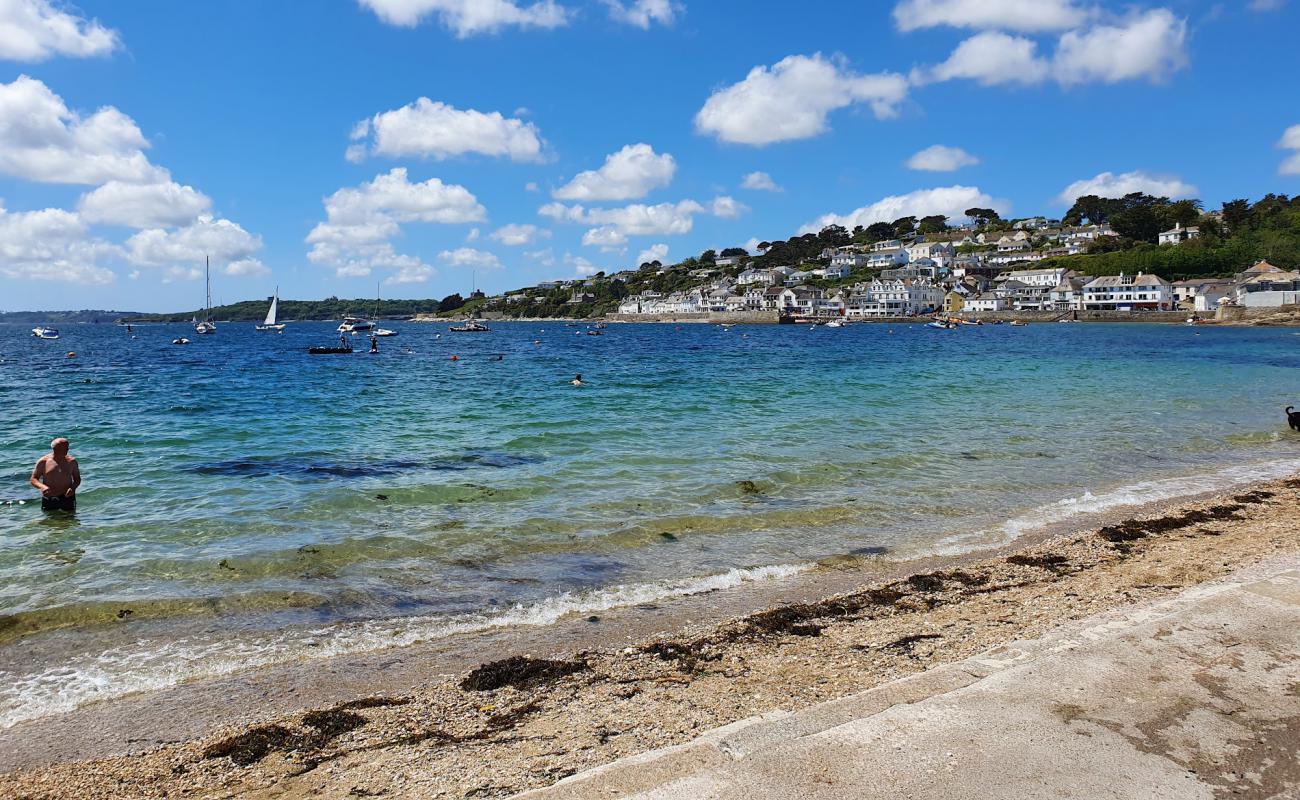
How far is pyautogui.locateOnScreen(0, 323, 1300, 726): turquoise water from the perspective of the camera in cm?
878

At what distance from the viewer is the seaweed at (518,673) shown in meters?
6.78

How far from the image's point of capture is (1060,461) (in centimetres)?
1761

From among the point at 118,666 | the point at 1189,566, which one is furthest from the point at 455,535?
the point at 1189,566

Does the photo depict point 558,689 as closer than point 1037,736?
No

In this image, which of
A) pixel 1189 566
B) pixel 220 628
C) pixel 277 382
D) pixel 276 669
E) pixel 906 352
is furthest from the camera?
pixel 906 352

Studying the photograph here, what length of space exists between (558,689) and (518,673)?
1.93ft

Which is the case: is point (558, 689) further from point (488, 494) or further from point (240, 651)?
point (488, 494)

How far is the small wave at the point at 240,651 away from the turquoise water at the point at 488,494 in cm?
4

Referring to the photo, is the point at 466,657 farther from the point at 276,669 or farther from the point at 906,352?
the point at 906,352

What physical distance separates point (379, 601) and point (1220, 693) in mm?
8502

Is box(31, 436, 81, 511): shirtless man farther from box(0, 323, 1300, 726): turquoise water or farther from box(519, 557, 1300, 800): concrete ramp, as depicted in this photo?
→ box(519, 557, 1300, 800): concrete ramp

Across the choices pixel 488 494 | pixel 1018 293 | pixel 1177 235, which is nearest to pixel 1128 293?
pixel 1018 293

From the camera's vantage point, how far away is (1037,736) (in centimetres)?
464

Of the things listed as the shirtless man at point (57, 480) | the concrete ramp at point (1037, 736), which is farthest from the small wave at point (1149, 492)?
the shirtless man at point (57, 480)
